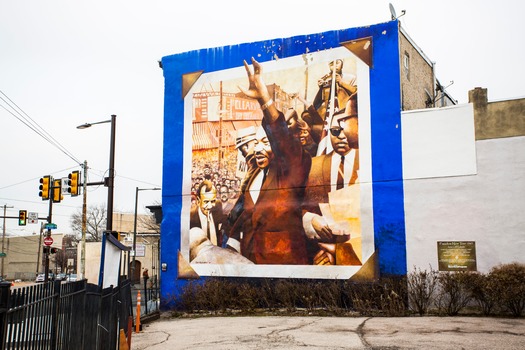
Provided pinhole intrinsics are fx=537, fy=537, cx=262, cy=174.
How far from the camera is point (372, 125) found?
69.7ft

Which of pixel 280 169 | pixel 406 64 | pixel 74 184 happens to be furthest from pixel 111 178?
pixel 406 64

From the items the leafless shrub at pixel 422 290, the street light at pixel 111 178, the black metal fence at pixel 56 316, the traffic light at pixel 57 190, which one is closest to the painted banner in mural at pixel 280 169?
the leafless shrub at pixel 422 290

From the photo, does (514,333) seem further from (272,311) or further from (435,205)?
(272,311)

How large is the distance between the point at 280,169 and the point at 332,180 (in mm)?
2409

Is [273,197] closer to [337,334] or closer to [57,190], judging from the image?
[337,334]

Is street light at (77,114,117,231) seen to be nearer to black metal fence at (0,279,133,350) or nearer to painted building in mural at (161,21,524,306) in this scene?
painted building in mural at (161,21,524,306)

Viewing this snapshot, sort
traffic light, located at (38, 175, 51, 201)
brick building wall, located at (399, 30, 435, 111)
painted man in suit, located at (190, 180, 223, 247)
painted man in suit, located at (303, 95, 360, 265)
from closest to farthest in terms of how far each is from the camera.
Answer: painted man in suit, located at (303, 95, 360, 265), brick building wall, located at (399, 30, 435, 111), painted man in suit, located at (190, 180, 223, 247), traffic light, located at (38, 175, 51, 201)

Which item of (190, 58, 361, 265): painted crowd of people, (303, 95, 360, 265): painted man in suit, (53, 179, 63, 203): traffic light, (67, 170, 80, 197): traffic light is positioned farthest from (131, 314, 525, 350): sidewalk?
(53, 179, 63, 203): traffic light

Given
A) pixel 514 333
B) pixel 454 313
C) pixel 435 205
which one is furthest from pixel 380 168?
pixel 514 333

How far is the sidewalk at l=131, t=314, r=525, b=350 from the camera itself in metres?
12.3

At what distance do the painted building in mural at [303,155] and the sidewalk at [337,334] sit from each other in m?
3.64

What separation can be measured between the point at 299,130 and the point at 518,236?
9241 mm

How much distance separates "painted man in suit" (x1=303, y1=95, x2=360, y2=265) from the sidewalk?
3.22 metres

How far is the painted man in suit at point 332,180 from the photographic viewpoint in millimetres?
21359
